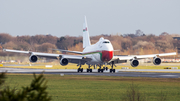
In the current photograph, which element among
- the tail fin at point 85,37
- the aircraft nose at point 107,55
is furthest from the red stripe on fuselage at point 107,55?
the tail fin at point 85,37

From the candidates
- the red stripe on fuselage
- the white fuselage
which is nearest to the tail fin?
the white fuselage

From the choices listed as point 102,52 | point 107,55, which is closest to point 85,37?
point 102,52

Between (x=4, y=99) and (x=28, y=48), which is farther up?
(x=28, y=48)

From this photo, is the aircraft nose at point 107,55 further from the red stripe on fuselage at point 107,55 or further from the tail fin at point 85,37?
the tail fin at point 85,37

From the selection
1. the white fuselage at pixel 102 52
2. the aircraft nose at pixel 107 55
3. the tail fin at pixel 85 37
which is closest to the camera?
the aircraft nose at pixel 107 55

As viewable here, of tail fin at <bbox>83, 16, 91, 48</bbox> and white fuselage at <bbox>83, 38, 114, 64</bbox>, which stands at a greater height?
tail fin at <bbox>83, 16, 91, 48</bbox>

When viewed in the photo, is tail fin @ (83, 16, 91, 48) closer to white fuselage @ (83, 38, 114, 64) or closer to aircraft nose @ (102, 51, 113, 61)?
white fuselage @ (83, 38, 114, 64)

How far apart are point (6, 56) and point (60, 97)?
83.0m

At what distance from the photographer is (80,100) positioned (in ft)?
64.2

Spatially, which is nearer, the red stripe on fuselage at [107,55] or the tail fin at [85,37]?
the red stripe on fuselage at [107,55]

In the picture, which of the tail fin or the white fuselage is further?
the tail fin

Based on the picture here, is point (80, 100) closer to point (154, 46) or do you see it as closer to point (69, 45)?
point (154, 46)

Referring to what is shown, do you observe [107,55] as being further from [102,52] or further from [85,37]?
[85,37]

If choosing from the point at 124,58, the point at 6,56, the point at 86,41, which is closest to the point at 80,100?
Answer: the point at 124,58
